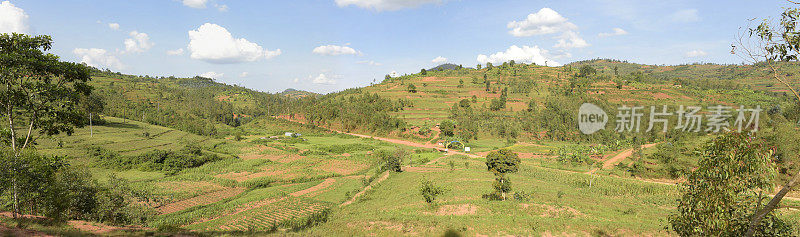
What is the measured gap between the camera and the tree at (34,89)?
482 inches

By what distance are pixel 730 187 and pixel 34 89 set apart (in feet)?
81.1

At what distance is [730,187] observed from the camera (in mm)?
7242

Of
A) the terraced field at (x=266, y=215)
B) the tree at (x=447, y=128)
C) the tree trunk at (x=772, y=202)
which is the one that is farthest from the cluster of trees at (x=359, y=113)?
the tree trunk at (x=772, y=202)

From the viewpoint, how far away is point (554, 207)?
85.2ft

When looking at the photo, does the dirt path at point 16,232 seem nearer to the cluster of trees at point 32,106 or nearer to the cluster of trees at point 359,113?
the cluster of trees at point 32,106

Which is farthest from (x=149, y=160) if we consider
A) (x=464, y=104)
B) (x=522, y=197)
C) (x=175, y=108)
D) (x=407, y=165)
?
(x=175, y=108)

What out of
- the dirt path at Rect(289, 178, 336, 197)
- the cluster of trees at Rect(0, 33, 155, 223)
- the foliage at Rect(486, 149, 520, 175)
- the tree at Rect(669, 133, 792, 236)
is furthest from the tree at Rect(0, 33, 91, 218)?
the foliage at Rect(486, 149, 520, 175)

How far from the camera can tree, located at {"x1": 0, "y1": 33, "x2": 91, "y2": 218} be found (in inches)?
482

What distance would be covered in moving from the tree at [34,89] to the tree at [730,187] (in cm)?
2270

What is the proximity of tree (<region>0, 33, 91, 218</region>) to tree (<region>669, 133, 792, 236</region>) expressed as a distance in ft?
74.5

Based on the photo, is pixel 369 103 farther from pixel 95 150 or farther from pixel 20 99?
pixel 20 99

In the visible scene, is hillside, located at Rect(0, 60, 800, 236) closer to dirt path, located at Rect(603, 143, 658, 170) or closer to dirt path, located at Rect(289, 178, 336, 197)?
dirt path, located at Rect(289, 178, 336, 197)

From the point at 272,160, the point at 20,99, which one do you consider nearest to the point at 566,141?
the point at 272,160

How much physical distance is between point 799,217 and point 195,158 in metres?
77.4
